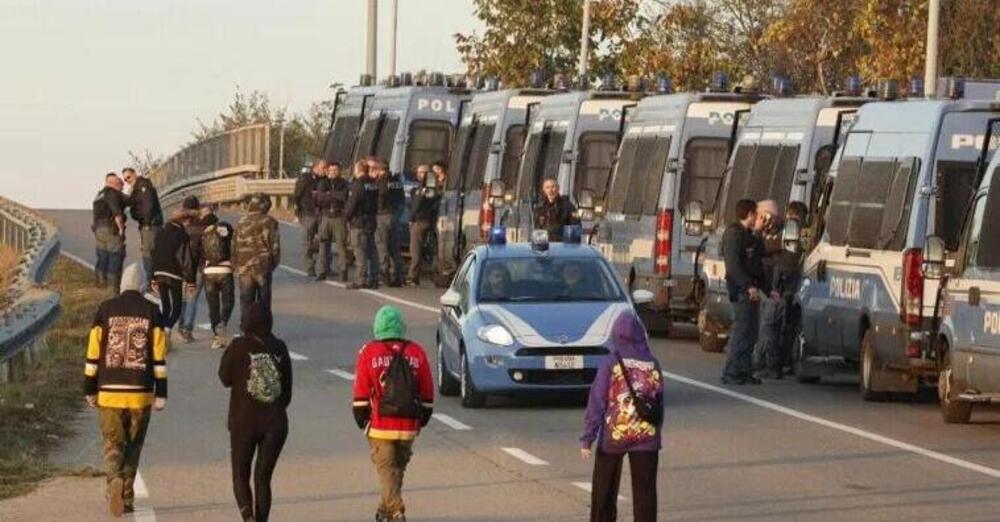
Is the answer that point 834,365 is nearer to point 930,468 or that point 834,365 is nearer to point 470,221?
point 930,468

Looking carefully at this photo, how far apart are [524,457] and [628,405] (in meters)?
5.97

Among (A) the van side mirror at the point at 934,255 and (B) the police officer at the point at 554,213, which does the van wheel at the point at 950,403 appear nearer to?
(A) the van side mirror at the point at 934,255

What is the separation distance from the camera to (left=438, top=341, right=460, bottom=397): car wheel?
2534 centimetres

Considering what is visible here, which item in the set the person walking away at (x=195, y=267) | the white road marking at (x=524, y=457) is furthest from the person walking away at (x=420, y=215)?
the white road marking at (x=524, y=457)

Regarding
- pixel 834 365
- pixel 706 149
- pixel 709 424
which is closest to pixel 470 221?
pixel 706 149

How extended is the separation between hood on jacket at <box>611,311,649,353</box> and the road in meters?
2.50

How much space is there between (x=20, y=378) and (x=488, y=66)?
40.8 metres

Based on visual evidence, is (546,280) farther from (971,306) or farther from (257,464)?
(257,464)

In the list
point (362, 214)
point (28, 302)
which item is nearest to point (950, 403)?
point (28, 302)

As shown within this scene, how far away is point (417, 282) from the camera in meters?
43.5

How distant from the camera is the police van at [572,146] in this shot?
36.7m

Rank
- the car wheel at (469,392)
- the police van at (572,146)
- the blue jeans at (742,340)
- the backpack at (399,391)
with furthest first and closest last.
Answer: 1. the police van at (572,146)
2. the blue jeans at (742,340)
3. the car wheel at (469,392)
4. the backpack at (399,391)

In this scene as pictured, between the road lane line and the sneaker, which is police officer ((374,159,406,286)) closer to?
the road lane line

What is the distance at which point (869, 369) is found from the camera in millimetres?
24859
